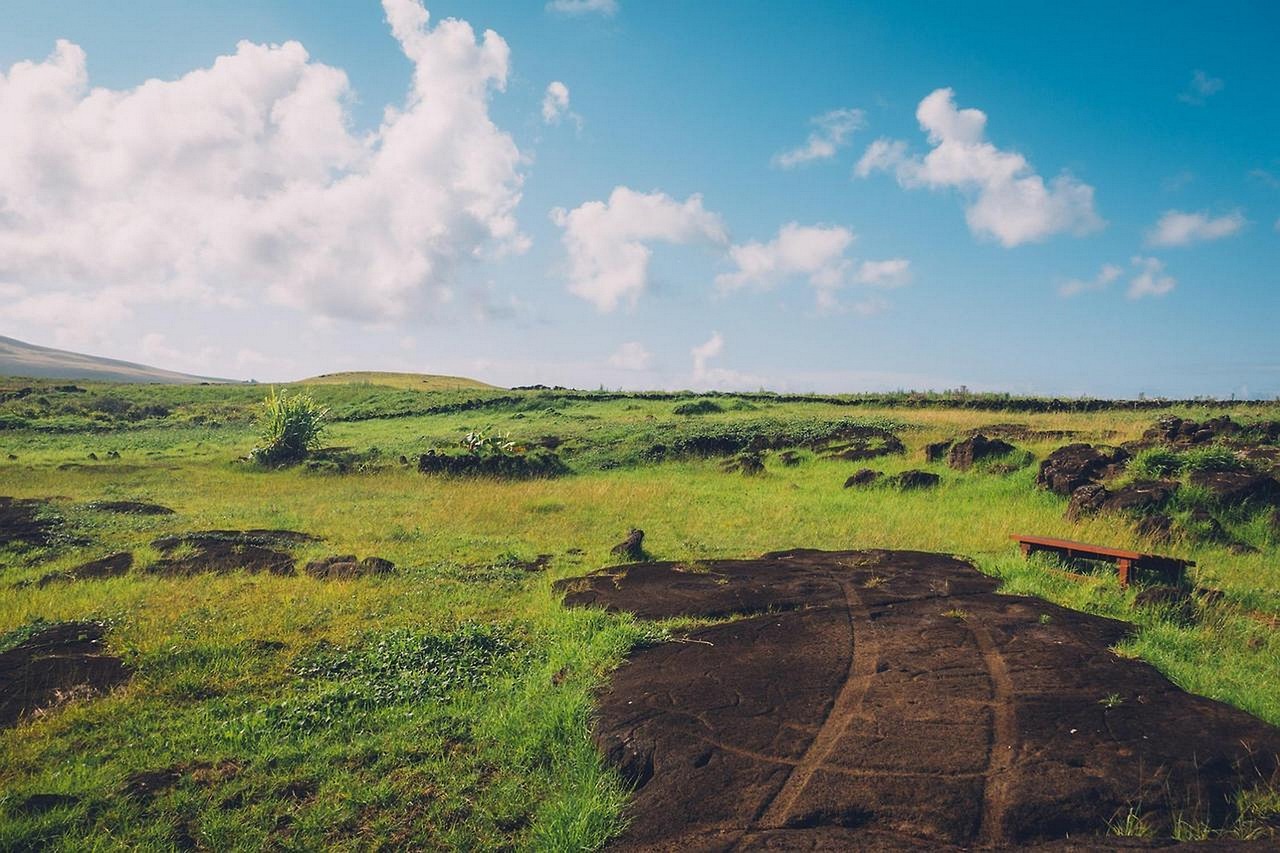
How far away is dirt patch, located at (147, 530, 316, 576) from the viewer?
13172 millimetres

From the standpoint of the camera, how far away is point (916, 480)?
67.4 feet

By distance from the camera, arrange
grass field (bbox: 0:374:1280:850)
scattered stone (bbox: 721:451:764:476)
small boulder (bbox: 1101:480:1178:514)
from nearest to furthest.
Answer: grass field (bbox: 0:374:1280:850), small boulder (bbox: 1101:480:1178:514), scattered stone (bbox: 721:451:764:476)

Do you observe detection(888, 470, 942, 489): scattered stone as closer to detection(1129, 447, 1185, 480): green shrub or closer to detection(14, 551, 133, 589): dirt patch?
detection(1129, 447, 1185, 480): green shrub

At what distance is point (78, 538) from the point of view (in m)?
16.1

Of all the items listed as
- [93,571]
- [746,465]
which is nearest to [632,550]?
[93,571]

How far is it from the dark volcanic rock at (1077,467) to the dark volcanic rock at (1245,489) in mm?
2847

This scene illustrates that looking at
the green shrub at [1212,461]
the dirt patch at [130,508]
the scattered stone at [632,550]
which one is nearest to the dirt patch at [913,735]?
the scattered stone at [632,550]

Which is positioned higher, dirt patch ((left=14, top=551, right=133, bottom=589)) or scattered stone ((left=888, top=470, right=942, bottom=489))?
scattered stone ((left=888, top=470, right=942, bottom=489))

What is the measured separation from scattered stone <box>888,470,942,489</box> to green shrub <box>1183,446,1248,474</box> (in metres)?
5.88

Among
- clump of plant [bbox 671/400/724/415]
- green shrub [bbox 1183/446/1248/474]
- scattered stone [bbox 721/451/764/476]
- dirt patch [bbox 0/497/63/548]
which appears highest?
clump of plant [bbox 671/400/724/415]

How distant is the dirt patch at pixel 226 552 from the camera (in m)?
13.2

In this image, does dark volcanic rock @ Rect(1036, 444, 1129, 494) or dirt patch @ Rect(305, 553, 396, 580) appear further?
dark volcanic rock @ Rect(1036, 444, 1129, 494)

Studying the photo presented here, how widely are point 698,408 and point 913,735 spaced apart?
135 ft

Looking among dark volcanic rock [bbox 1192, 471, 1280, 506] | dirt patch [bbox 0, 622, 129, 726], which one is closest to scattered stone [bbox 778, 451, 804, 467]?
dark volcanic rock [bbox 1192, 471, 1280, 506]
